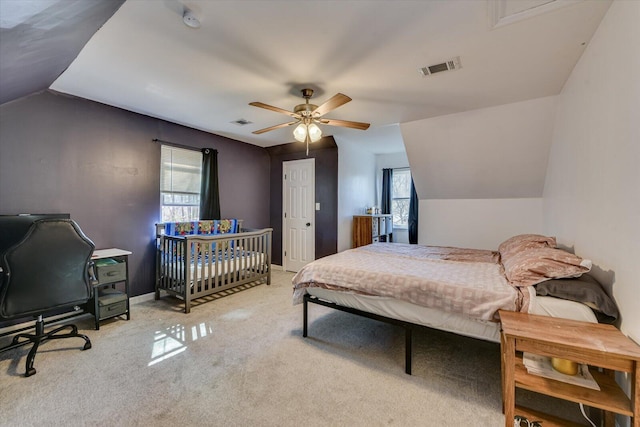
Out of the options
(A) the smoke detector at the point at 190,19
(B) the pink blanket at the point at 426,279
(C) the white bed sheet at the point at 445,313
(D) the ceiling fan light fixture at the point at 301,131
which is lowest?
(C) the white bed sheet at the point at 445,313

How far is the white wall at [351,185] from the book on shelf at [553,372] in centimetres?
336

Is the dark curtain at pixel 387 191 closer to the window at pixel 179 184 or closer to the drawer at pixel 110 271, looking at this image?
the window at pixel 179 184

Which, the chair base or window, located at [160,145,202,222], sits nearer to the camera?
the chair base

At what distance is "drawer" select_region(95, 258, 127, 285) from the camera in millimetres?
2772

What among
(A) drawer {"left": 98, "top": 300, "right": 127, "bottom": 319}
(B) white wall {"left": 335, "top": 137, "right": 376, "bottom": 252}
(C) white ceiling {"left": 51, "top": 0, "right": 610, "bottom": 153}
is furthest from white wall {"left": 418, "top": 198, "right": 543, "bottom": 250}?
Answer: (A) drawer {"left": 98, "top": 300, "right": 127, "bottom": 319}

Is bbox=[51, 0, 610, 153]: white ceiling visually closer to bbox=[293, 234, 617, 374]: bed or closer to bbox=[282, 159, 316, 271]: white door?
bbox=[293, 234, 617, 374]: bed

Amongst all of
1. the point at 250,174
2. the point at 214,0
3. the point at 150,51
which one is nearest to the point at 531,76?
the point at 214,0

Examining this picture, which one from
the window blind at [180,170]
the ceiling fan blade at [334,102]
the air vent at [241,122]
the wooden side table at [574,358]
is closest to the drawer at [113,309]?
the window blind at [180,170]

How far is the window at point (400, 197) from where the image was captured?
5.97 m

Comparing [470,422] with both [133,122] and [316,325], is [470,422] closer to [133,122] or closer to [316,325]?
[316,325]

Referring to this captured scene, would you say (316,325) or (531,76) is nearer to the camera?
(531,76)

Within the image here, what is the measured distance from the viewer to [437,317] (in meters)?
1.95

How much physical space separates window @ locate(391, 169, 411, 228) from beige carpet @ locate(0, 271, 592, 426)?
363 cm

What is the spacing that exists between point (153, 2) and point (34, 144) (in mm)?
2282
